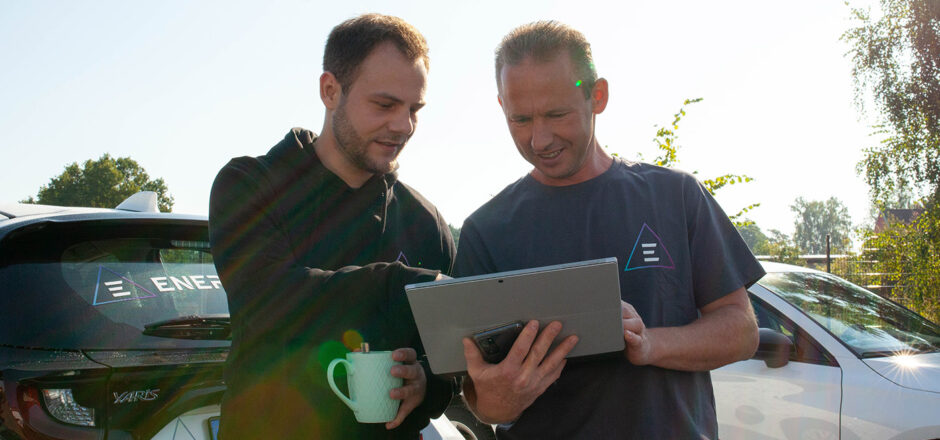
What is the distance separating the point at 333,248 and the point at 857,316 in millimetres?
3795

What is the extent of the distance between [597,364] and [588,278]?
54 centimetres

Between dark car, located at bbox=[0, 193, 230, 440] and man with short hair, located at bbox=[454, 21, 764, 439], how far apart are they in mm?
1102

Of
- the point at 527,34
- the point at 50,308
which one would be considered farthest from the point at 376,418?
the point at 50,308

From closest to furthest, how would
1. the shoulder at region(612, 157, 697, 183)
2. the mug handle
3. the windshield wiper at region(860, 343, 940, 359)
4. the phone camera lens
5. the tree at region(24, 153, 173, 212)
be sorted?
the phone camera lens < the mug handle < the shoulder at region(612, 157, 697, 183) < the windshield wiper at region(860, 343, 940, 359) < the tree at region(24, 153, 173, 212)

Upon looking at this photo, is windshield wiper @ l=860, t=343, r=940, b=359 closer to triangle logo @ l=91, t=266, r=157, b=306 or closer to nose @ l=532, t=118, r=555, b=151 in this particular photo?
nose @ l=532, t=118, r=555, b=151

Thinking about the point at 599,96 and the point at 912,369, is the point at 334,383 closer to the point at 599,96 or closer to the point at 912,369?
the point at 599,96

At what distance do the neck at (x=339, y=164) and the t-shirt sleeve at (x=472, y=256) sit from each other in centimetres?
40

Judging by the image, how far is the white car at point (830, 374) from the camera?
353cm

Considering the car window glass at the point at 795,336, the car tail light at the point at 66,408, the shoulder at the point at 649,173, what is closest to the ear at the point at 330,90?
the shoulder at the point at 649,173

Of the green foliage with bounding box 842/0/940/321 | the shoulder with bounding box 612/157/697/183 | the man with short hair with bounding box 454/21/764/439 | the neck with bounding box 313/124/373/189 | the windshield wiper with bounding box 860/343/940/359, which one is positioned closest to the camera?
the man with short hair with bounding box 454/21/764/439

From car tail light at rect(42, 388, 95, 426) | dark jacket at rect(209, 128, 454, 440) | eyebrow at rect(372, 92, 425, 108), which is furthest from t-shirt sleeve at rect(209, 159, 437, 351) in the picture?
car tail light at rect(42, 388, 95, 426)

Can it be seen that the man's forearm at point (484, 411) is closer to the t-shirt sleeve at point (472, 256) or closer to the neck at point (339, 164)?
the t-shirt sleeve at point (472, 256)

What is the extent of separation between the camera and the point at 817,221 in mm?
114688

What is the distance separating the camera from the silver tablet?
1278mm
